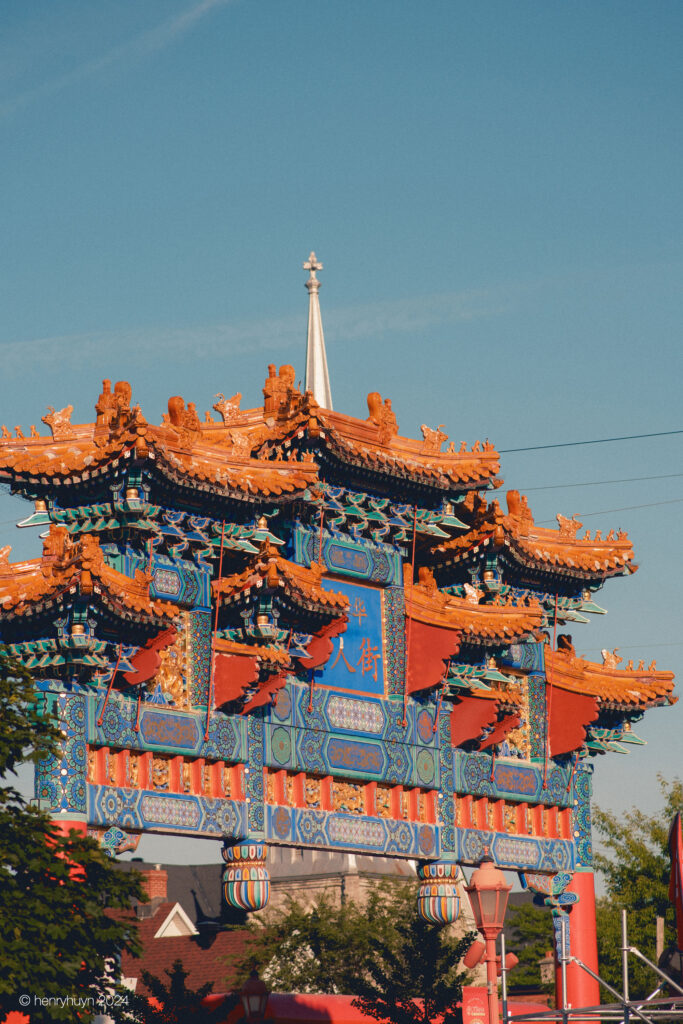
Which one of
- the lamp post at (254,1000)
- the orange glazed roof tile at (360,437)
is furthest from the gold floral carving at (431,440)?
the lamp post at (254,1000)

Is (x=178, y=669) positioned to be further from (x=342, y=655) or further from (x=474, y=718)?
(x=474, y=718)

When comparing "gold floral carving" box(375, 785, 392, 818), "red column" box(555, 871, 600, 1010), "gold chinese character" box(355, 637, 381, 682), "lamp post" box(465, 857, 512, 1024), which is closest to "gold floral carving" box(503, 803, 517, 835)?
"red column" box(555, 871, 600, 1010)

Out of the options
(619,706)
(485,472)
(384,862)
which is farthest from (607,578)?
(384,862)

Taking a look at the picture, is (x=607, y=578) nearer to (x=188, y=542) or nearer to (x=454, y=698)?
(x=454, y=698)

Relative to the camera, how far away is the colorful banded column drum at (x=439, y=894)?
28844 millimetres

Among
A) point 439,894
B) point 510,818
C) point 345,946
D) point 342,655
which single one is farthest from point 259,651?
point 345,946

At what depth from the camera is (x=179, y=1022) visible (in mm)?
25656

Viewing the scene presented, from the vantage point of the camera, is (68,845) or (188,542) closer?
(68,845)

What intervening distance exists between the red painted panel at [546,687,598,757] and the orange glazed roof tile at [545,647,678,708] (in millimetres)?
181

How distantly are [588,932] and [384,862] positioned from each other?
86.5 ft

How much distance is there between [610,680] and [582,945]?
190 inches

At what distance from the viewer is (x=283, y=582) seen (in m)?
25.8

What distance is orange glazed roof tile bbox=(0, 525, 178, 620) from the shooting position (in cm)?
2375

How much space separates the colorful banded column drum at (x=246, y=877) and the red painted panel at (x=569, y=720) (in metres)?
7.71
